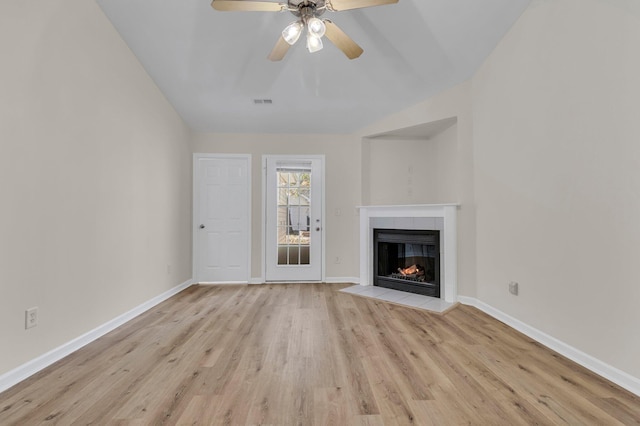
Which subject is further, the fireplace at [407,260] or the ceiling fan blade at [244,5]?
the fireplace at [407,260]

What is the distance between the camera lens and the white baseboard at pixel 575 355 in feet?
5.82

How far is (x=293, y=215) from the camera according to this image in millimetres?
4758

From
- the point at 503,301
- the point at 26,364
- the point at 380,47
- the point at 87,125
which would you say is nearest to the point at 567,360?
the point at 503,301

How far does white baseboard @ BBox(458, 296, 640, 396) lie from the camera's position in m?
1.78

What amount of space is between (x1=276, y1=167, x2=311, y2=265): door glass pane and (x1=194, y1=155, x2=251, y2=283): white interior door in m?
0.51

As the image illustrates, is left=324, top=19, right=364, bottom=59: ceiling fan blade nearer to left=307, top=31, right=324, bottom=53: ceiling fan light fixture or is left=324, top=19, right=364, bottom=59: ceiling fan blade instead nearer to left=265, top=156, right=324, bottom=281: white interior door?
left=307, top=31, right=324, bottom=53: ceiling fan light fixture

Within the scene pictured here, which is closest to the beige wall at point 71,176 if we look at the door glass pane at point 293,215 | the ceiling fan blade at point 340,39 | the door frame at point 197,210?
the door frame at point 197,210

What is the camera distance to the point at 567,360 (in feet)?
7.01

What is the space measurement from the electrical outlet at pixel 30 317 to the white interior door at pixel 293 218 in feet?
9.52

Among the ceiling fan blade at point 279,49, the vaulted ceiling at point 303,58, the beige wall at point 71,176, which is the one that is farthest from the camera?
the vaulted ceiling at point 303,58

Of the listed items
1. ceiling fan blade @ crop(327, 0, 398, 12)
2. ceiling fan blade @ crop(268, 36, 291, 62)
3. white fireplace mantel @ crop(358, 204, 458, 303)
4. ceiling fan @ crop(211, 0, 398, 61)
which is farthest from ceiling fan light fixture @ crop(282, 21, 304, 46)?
white fireplace mantel @ crop(358, 204, 458, 303)

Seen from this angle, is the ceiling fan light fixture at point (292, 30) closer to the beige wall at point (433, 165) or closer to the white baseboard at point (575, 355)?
the beige wall at point (433, 165)

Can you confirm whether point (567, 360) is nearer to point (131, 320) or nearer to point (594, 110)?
point (594, 110)

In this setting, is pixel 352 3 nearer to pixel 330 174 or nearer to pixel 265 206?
pixel 330 174
